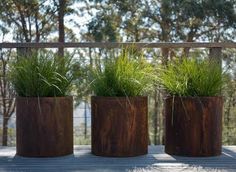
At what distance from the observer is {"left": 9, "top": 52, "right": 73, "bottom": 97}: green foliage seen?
11.5ft

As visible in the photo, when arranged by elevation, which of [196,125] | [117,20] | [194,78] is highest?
[117,20]

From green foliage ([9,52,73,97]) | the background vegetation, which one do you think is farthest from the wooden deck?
the background vegetation

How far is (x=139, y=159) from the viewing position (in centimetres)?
351

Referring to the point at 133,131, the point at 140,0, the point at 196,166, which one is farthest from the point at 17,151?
the point at 140,0

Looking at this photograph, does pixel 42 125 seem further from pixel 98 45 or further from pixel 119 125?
pixel 98 45

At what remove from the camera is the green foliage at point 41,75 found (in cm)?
352

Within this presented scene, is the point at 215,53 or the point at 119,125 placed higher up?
the point at 215,53

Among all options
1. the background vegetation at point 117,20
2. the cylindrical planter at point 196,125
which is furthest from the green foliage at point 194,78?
the background vegetation at point 117,20

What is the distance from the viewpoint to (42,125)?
3.51m

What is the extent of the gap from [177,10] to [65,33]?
3.25 metres

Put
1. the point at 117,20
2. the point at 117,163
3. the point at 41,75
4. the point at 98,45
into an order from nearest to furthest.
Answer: the point at 117,163 < the point at 41,75 < the point at 98,45 < the point at 117,20

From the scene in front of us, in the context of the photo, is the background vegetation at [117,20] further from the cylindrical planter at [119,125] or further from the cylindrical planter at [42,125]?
the cylindrical planter at [42,125]

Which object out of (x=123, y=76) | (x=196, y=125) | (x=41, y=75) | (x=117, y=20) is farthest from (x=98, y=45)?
(x=117, y=20)

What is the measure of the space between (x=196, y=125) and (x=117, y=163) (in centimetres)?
72
